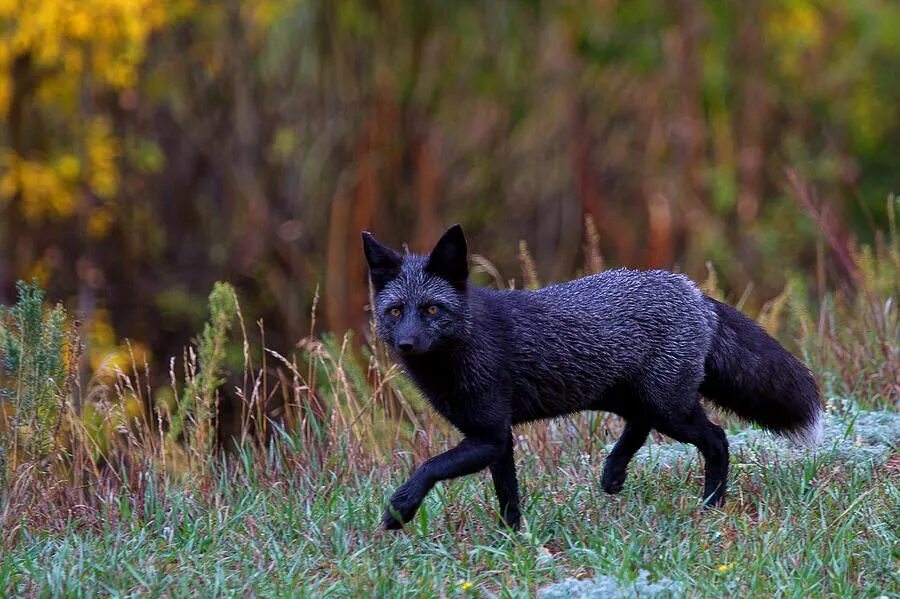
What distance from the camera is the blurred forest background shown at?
18391mm

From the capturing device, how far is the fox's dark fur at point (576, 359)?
5.78 meters

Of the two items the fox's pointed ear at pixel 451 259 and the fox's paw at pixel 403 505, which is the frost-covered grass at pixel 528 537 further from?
the fox's pointed ear at pixel 451 259

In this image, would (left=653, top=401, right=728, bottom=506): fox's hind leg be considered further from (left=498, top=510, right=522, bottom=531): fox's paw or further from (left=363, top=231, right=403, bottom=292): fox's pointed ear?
(left=363, top=231, right=403, bottom=292): fox's pointed ear

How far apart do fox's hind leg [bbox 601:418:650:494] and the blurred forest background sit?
34.1 ft

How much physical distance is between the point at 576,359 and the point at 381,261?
1.12 m

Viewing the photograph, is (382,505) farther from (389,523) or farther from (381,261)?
(381,261)

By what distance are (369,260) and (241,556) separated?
160 centimetres

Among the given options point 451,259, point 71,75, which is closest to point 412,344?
point 451,259

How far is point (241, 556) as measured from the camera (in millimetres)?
5410

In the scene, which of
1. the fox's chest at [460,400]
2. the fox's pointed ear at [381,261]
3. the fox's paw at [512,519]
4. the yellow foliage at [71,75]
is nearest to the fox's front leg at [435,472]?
the fox's chest at [460,400]

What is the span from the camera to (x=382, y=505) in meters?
6.05

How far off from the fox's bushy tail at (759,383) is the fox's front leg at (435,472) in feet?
4.74

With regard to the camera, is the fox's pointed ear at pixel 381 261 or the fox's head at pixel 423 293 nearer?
the fox's head at pixel 423 293

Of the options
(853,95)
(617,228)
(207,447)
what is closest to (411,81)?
(617,228)
